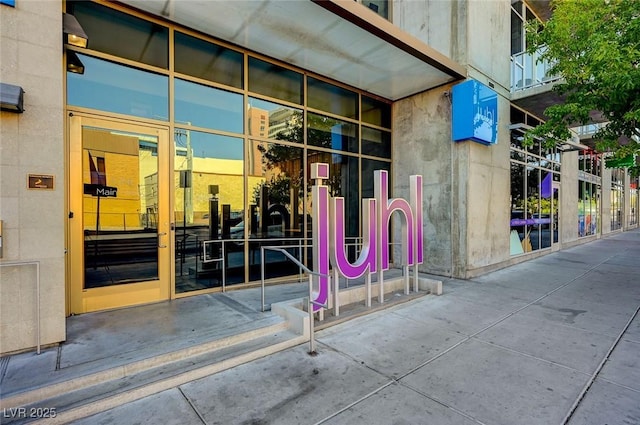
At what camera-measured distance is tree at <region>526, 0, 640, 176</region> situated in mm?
5711

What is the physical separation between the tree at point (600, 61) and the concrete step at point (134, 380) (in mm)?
7260

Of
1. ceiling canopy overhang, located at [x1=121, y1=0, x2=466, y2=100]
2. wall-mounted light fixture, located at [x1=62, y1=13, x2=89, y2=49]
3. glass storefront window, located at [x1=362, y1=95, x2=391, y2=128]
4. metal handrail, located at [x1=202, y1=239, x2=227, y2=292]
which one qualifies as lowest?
metal handrail, located at [x1=202, y1=239, x2=227, y2=292]

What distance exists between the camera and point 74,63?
14.7 ft

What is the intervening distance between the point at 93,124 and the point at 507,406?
5.97 meters

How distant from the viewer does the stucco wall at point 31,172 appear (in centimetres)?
325

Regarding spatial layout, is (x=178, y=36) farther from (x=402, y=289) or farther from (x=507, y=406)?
(x=507, y=406)

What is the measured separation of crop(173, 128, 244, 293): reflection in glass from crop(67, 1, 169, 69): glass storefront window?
50.7 inches

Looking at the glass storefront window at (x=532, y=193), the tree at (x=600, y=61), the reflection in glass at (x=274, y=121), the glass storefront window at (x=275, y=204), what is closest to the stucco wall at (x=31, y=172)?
the glass storefront window at (x=275, y=204)

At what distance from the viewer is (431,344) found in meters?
3.82

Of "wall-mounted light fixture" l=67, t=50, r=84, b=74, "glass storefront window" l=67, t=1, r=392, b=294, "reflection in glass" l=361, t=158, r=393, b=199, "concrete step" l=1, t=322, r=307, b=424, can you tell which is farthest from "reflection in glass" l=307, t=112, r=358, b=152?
"concrete step" l=1, t=322, r=307, b=424

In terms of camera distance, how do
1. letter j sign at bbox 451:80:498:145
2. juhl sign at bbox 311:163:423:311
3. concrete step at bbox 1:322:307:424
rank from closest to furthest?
concrete step at bbox 1:322:307:424 < juhl sign at bbox 311:163:423:311 < letter j sign at bbox 451:80:498:145

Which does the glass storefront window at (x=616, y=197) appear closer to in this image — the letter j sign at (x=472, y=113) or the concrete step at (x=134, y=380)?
the letter j sign at (x=472, y=113)

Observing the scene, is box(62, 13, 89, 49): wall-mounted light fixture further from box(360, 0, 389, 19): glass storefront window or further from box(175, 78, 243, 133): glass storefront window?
box(360, 0, 389, 19): glass storefront window

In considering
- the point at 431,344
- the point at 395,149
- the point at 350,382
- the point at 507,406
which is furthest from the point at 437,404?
the point at 395,149
